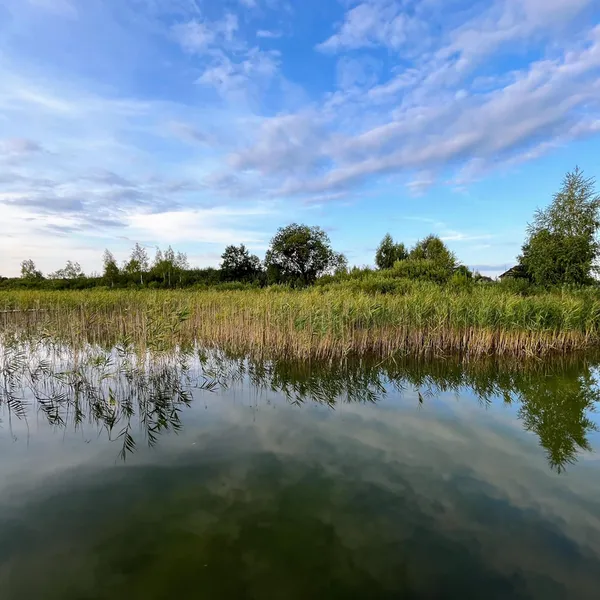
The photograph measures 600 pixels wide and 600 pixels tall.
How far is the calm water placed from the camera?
242 cm

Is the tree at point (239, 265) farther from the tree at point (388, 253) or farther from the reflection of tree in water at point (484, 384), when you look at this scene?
the reflection of tree in water at point (484, 384)

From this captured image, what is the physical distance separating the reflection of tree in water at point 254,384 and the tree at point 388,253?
27927mm

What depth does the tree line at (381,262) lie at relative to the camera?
14.6m

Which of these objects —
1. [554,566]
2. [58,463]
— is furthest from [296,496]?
[58,463]

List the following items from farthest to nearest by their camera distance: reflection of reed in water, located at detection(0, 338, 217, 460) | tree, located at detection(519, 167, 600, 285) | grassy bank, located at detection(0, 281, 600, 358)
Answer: tree, located at detection(519, 167, 600, 285) → grassy bank, located at detection(0, 281, 600, 358) → reflection of reed in water, located at detection(0, 338, 217, 460)

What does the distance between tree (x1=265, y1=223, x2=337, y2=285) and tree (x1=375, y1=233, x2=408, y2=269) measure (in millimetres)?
5743

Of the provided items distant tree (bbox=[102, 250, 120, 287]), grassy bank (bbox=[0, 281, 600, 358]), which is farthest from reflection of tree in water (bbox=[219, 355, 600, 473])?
distant tree (bbox=[102, 250, 120, 287])

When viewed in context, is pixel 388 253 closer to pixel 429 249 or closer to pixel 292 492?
pixel 429 249

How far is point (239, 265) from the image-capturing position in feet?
118

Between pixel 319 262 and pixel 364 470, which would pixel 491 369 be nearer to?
pixel 364 470

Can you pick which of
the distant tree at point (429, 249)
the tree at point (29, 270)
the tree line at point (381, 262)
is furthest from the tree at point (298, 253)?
the tree at point (29, 270)

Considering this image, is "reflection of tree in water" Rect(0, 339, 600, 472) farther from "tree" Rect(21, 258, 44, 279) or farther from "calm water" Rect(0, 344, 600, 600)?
"tree" Rect(21, 258, 44, 279)

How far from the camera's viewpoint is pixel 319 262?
40.4 meters

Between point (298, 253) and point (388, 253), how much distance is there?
29.0 feet
